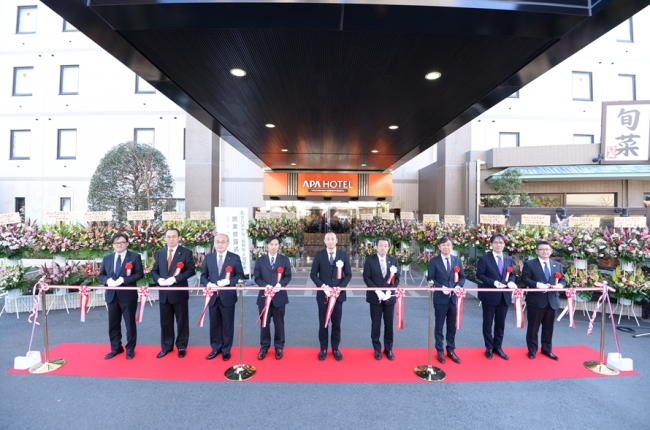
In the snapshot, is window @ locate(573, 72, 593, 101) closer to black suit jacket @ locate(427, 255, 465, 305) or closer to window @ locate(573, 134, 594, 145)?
window @ locate(573, 134, 594, 145)

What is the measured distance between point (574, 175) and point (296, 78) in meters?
12.8

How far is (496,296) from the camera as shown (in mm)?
4227

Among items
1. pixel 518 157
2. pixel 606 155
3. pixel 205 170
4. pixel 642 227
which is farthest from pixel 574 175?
pixel 205 170

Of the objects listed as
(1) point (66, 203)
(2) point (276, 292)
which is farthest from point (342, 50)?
(1) point (66, 203)

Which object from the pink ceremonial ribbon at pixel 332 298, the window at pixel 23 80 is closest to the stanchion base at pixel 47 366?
the pink ceremonial ribbon at pixel 332 298

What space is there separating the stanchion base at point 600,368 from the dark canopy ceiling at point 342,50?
4086 mm

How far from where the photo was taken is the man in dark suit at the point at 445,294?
410 cm

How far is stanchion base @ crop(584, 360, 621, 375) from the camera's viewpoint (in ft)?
12.7

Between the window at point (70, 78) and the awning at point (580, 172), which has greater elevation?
the window at point (70, 78)

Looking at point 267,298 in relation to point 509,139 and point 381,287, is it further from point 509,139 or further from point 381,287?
point 509,139

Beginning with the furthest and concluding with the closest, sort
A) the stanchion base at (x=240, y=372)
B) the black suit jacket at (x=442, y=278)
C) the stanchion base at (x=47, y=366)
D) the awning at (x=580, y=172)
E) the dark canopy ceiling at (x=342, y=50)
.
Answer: the awning at (x=580, y=172), the black suit jacket at (x=442, y=278), the stanchion base at (x=47, y=366), the stanchion base at (x=240, y=372), the dark canopy ceiling at (x=342, y=50)

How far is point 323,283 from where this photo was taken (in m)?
4.25

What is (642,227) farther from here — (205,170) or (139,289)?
(205,170)

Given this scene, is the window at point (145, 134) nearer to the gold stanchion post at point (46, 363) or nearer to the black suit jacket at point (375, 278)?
the gold stanchion post at point (46, 363)
